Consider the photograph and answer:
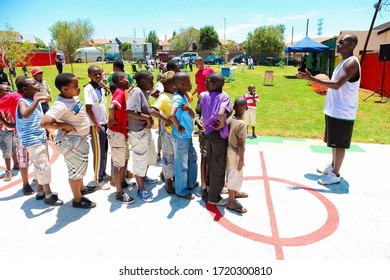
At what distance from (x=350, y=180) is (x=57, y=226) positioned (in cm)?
454

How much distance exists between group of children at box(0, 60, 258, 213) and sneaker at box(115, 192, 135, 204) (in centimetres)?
1

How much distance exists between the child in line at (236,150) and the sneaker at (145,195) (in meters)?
1.13

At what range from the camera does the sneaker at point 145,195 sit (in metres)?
4.04

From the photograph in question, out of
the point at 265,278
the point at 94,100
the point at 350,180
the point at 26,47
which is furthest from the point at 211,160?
the point at 26,47

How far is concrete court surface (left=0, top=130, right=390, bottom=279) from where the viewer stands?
109 inches

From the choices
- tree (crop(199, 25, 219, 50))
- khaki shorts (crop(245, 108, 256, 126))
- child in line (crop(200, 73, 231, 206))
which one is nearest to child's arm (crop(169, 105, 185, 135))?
child in line (crop(200, 73, 231, 206))

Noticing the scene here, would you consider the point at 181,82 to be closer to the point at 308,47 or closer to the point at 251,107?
the point at 251,107

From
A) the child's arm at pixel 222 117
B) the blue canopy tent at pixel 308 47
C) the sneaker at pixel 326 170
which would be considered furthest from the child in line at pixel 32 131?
the blue canopy tent at pixel 308 47

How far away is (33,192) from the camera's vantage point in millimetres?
4312

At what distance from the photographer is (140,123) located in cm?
387

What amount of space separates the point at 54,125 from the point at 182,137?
5.19 feet

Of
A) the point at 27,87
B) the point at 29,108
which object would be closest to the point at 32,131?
the point at 29,108

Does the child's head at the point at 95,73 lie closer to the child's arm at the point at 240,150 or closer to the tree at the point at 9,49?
the child's arm at the point at 240,150

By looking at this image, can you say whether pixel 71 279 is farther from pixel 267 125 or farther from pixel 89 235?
pixel 267 125
